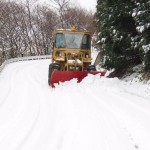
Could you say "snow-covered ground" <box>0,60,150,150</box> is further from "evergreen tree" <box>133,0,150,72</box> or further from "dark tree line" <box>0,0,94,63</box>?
"dark tree line" <box>0,0,94,63</box>

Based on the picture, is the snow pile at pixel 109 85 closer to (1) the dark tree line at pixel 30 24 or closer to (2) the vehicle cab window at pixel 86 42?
(2) the vehicle cab window at pixel 86 42

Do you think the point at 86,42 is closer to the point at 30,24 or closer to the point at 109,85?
the point at 109,85

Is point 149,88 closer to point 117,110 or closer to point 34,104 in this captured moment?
point 117,110

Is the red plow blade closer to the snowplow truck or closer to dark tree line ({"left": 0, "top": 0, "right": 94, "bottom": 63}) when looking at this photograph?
the snowplow truck

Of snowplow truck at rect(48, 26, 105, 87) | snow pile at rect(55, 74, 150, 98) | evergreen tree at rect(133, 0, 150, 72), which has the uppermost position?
evergreen tree at rect(133, 0, 150, 72)

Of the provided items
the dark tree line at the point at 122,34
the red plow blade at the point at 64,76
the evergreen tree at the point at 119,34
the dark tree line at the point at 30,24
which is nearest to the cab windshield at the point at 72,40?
the dark tree line at the point at 122,34

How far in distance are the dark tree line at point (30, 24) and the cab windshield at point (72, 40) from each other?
112ft

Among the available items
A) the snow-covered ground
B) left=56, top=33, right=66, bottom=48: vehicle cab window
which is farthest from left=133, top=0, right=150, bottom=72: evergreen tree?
left=56, top=33, right=66, bottom=48: vehicle cab window

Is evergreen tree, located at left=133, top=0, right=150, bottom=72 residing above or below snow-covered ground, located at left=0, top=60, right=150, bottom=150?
above

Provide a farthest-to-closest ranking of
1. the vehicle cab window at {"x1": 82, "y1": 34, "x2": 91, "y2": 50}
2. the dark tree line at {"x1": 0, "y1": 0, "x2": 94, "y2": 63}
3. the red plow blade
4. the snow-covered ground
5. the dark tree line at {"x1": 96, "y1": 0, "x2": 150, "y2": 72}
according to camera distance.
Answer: the dark tree line at {"x1": 0, "y1": 0, "x2": 94, "y2": 63} → the vehicle cab window at {"x1": 82, "y1": 34, "x2": 91, "y2": 50} → the red plow blade → the dark tree line at {"x1": 96, "y1": 0, "x2": 150, "y2": 72} → the snow-covered ground

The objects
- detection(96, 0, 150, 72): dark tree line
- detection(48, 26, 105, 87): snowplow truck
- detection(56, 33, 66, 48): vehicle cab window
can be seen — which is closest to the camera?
Answer: detection(96, 0, 150, 72): dark tree line

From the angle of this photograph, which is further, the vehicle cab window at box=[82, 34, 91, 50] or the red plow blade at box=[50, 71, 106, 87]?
the vehicle cab window at box=[82, 34, 91, 50]

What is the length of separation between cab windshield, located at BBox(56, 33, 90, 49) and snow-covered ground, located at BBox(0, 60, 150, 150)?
386 cm

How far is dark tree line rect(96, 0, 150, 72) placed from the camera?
43.1 feet
